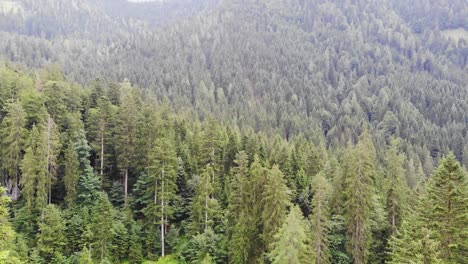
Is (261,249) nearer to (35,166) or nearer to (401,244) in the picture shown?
(401,244)

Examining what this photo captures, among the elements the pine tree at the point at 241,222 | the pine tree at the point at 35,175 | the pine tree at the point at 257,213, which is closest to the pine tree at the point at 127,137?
the pine tree at the point at 35,175

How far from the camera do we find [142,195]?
203 feet

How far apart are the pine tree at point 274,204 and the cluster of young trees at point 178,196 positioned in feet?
0.46

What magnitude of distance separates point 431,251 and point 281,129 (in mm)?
134812

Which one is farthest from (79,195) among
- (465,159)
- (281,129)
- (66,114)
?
(465,159)

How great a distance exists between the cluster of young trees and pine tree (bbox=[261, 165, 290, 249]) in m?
0.14

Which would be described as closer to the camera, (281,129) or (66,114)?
(66,114)

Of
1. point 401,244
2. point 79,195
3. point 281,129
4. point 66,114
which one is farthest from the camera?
point 281,129

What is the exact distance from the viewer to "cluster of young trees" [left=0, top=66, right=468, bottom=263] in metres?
39.8

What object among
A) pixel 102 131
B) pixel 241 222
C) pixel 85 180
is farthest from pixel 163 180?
pixel 241 222

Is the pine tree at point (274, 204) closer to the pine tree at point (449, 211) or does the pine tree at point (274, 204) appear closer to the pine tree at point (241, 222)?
the pine tree at point (241, 222)

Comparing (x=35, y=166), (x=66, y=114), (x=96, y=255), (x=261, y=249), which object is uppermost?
(x=66, y=114)

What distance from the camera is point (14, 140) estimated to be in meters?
58.7

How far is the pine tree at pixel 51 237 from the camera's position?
→ 49.2 metres
